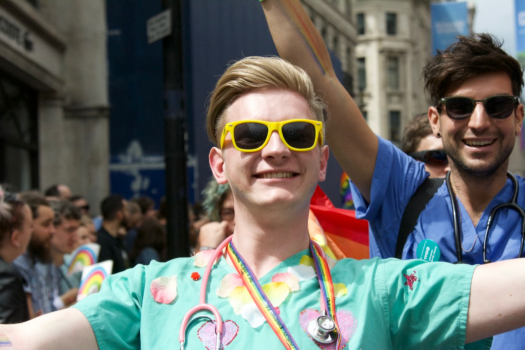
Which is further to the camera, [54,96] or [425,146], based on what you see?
[54,96]

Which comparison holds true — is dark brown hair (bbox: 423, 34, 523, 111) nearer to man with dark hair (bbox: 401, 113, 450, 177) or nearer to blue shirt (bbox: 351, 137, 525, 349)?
blue shirt (bbox: 351, 137, 525, 349)

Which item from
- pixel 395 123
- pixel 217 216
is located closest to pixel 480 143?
pixel 217 216

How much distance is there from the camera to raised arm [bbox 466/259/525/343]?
174 centimetres

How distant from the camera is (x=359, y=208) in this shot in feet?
9.11

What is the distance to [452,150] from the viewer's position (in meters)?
2.66

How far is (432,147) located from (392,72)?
48.3 metres

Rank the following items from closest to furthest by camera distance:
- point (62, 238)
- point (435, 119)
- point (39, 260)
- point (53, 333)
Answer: point (53, 333) < point (435, 119) < point (39, 260) < point (62, 238)

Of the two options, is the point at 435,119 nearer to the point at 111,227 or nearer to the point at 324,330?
the point at 324,330

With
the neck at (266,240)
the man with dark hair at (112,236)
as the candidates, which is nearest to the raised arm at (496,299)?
the neck at (266,240)

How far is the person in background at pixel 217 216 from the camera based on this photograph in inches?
191

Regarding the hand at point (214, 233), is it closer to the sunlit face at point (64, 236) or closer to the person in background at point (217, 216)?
the person in background at point (217, 216)

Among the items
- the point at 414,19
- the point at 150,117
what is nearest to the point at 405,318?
the point at 150,117

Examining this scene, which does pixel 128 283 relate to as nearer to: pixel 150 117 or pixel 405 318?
pixel 405 318

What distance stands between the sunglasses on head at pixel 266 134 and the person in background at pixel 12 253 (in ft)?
7.44
